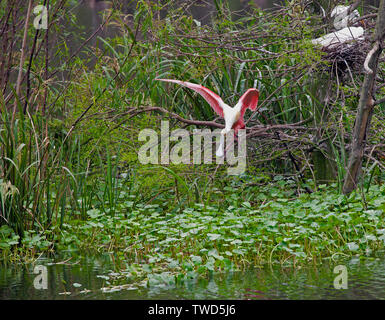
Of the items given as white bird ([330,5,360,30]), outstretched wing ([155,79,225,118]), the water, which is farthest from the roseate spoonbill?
the water

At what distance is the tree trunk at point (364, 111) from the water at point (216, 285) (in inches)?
50.7

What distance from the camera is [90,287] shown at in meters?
2.91

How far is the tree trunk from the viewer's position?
13.7 ft

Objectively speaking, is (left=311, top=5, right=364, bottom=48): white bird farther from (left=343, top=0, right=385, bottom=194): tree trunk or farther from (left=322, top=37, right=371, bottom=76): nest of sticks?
(left=343, top=0, right=385, bottom=194): tree trunk

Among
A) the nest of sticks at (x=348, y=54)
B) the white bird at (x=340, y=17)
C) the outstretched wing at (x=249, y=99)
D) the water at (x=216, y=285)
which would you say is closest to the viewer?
the water at (x=216, y=285)

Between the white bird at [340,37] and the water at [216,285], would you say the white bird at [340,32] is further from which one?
the water at [216,285]

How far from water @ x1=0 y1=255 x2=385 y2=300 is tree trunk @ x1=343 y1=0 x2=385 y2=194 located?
1.29m

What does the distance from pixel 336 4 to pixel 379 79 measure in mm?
724

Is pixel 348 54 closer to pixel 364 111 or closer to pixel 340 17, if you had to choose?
pixel 340 17

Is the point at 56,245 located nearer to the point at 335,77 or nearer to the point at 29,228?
the point at 29,228

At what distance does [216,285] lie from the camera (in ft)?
9.38

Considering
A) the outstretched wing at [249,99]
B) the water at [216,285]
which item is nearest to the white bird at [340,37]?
the outstretched wing at [249,99]

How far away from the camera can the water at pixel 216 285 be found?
264cm
